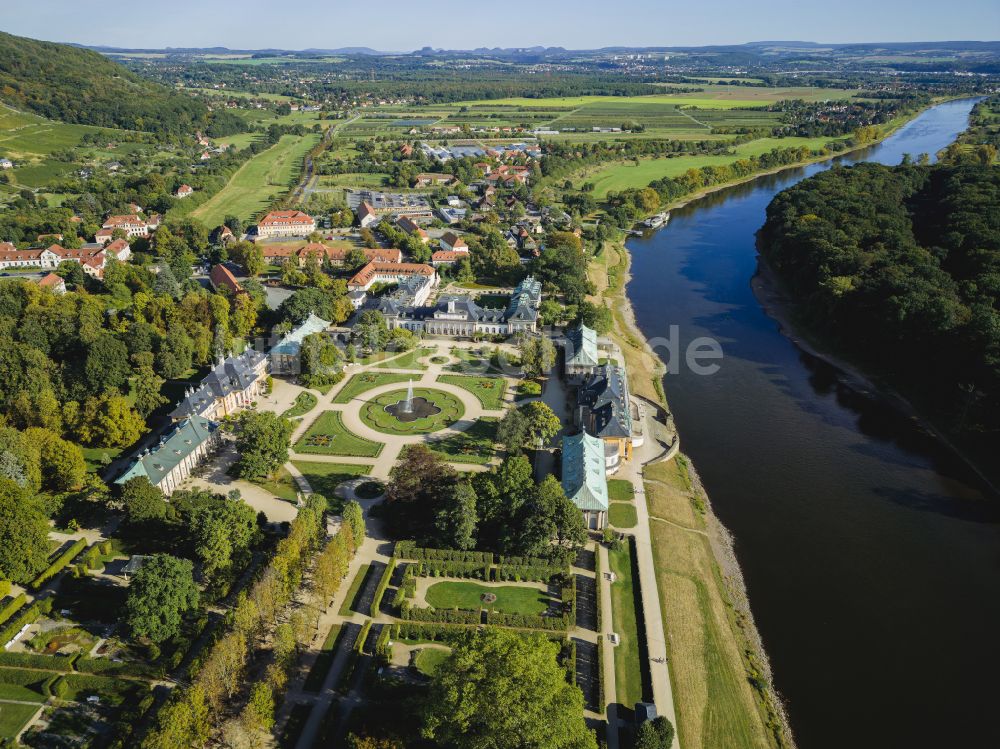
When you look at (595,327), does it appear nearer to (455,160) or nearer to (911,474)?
(911,474)

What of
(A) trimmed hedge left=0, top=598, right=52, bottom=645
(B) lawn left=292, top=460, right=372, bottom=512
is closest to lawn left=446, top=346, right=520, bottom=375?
(B) lawn left=292, top=460, right=372, bottom=512

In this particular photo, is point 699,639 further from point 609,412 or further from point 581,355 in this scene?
point 581,355

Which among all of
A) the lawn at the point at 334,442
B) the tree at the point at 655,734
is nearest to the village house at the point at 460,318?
the lawn at the point at 334,442

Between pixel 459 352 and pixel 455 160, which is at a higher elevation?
pixel 455 160

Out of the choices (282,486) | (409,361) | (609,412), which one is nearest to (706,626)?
(609,412)

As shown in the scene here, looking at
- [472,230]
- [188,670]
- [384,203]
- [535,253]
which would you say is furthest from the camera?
[384,203]

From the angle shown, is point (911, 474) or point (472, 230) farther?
point (472, 230)

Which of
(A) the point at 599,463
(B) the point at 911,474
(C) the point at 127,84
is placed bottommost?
(B) the point at 911,474

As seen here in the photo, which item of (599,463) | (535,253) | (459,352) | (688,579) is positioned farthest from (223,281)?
(688,579)
